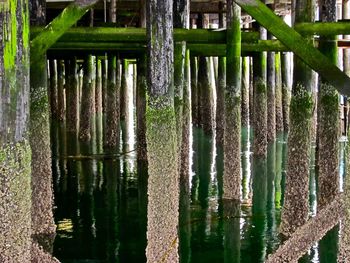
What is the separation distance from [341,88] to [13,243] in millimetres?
3267

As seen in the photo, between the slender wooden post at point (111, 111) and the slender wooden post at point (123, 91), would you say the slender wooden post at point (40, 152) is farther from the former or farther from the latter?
the slender wooden post at point (123, 91)

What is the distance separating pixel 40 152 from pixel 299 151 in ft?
8.88

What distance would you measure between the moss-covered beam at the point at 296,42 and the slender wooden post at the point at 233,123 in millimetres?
3007

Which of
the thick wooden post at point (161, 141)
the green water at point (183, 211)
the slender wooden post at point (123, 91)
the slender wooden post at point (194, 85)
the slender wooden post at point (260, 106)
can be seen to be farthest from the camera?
the slender wooden post at point (123, 91)

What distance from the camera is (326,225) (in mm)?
6578

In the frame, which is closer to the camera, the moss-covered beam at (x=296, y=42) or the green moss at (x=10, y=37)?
the green moss at (x=10, y=37)

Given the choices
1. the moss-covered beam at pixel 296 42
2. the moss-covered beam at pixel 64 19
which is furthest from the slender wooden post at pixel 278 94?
the moss-covered beam at pixel 64 19

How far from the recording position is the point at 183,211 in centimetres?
1083

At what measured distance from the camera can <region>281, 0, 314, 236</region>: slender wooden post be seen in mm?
8086

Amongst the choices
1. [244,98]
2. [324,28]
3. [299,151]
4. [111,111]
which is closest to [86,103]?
[111,111]

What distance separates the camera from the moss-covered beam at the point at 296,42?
22.1 feet

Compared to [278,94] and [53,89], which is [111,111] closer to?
[278,94]

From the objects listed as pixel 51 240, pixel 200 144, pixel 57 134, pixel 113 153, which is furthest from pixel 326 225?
pixel 57 134

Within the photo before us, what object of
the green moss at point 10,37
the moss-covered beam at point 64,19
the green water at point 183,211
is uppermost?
the moss-covered beam at point 64,19
